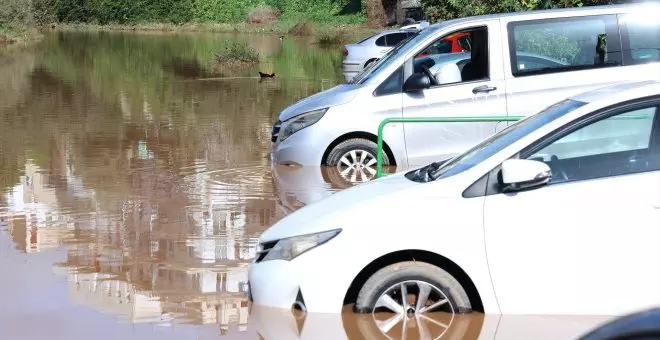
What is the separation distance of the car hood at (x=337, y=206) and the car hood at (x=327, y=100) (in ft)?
17.9

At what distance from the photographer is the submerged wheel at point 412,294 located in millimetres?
6145

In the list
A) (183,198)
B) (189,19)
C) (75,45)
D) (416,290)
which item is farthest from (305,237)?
(189,19)

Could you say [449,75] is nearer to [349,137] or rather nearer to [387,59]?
[387,59]

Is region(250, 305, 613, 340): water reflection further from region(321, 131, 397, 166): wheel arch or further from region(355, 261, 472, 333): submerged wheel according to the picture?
region(321, 131, 397, 166): wheel arch

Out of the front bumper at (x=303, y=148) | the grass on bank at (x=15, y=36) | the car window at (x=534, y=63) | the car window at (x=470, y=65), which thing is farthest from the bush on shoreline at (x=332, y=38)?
the car window at (x=534, y=63)

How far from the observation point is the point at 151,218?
10484 mm

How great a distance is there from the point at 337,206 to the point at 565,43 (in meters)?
5.87

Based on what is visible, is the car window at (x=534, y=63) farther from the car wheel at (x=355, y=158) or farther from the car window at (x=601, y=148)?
the car window at (x=601, y=148)

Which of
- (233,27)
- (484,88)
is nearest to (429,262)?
(484,88)

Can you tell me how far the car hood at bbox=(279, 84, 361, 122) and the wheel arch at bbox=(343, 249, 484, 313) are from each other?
20.4ft

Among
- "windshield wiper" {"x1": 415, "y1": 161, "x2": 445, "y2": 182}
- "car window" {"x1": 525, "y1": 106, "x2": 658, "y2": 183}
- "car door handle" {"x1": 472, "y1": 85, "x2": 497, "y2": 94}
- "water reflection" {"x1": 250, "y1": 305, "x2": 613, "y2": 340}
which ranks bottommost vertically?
"water reflection" {"x1": 250, "y1": 305, "x2": 613, "y2": 340}

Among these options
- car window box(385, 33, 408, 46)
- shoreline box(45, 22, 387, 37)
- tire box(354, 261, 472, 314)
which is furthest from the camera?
shoreline box(45, 22, 387, 37)

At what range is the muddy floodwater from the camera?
264 inches

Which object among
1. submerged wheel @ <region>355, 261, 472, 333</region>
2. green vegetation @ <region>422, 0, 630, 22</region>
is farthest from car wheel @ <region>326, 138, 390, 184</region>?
green vegetation @ <region>422, 0, 630, 22</region>
